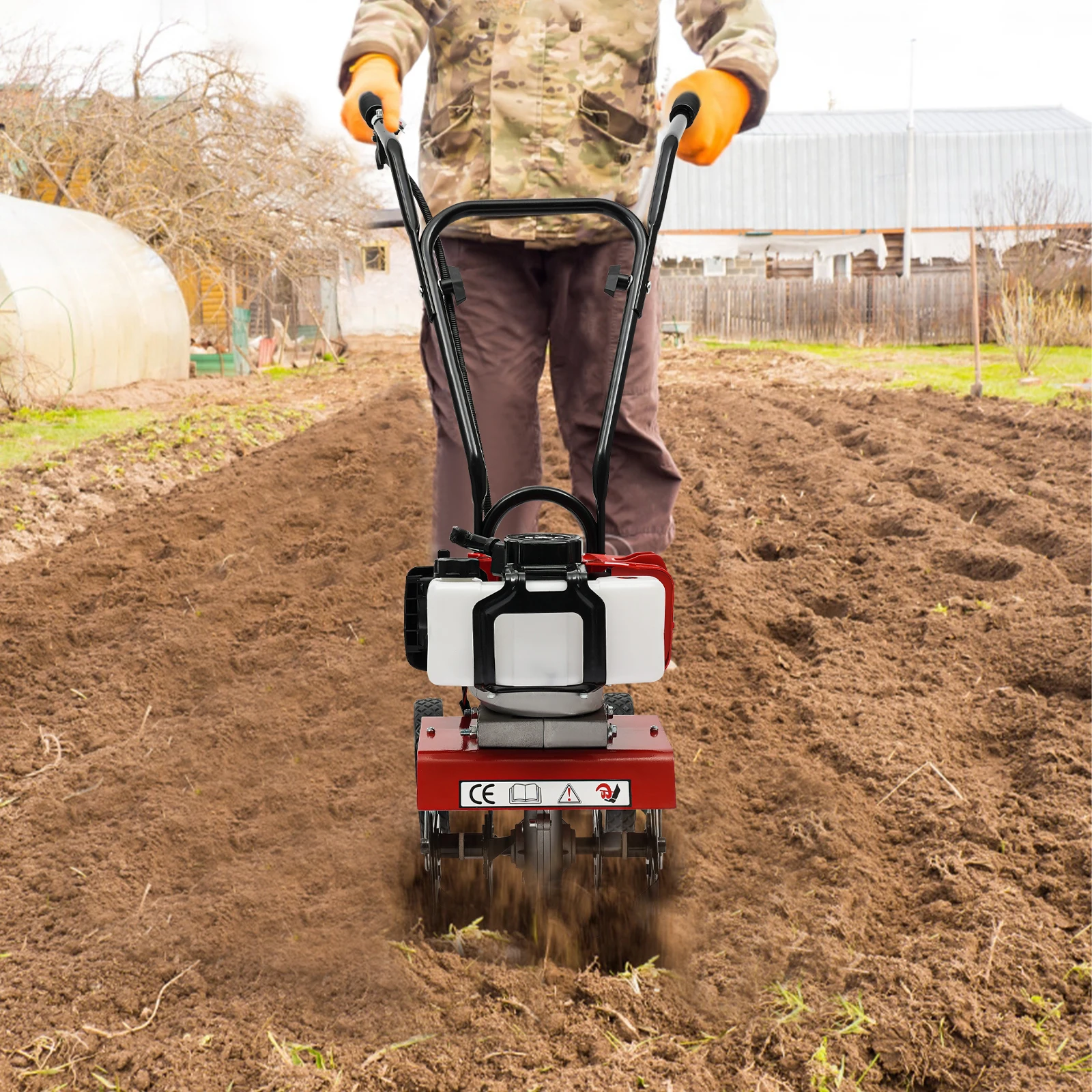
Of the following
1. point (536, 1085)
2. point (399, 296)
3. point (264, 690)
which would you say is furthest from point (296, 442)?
point (399, 296)

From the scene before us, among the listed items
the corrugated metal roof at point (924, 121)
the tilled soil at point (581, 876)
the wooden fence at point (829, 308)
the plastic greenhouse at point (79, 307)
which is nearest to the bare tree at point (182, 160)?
the plastic greenhouse at point (79, 307)

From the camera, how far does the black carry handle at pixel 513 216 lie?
5.99 feet

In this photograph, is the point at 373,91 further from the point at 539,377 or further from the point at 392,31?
the point at 539,377

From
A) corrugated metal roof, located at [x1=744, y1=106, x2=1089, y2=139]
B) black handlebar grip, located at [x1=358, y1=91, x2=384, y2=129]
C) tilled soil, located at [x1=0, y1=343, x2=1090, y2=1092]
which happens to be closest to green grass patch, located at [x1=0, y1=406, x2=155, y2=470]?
tilled soil, located at [x1=0, y1=343, x2=1090, y2=1092]

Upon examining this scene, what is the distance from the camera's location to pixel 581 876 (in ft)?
6.23

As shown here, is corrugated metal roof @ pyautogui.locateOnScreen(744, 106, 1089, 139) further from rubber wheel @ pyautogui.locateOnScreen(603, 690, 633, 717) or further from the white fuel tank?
the white fuel tank

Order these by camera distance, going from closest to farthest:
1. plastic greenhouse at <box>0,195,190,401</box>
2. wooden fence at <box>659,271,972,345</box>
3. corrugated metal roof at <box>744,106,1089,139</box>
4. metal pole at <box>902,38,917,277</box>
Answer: plastic greenhouse at <box>0,195,190,401</box>, wooden fence at <box>659,271,972,345</box>, metal pole at <box>902,38,917,277</box>, corrugated metal roof at <box>744,106,1089,139</box>

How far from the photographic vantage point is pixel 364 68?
7.20 ft

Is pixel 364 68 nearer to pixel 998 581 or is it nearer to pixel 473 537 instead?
pixel 473 537

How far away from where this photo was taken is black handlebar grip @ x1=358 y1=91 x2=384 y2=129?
6.68 feet

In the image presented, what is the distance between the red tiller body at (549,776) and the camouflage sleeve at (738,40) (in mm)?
1301

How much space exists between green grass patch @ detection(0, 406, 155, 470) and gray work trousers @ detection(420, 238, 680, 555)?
194 inches

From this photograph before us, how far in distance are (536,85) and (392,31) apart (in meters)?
0.31

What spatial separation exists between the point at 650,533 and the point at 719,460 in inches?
150
